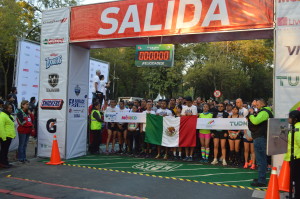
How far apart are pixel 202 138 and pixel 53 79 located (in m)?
5.55

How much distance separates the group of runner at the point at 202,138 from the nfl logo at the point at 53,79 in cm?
233

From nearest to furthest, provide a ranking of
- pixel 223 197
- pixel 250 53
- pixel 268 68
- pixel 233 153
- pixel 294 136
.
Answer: pixel 294 136
pixel 223 197
pixel 233 153
pixel 250 53
pixel 268 68

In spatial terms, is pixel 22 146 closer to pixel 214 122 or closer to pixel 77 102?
pixel 77 102

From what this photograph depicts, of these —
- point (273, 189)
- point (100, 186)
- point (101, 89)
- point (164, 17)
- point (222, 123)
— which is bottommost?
point (100, 186)

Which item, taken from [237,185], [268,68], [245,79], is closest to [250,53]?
[245,79]

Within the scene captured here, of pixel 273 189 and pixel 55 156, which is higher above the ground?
pixel 273 189

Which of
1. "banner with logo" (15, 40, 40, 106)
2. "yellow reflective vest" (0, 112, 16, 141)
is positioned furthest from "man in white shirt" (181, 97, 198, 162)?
"banner with logo" (15, 40, 40, 106)

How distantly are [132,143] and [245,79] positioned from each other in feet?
97.7

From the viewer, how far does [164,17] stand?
8.18 meters

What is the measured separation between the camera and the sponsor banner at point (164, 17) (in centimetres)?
728

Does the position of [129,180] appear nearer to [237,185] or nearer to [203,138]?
[237,185]

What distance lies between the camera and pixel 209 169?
8.25 m

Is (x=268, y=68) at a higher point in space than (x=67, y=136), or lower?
higher

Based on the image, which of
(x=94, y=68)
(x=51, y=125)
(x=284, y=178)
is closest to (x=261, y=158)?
(x=284, y=178)
